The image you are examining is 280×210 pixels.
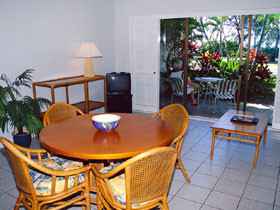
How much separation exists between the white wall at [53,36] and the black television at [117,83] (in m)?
→ 0.51

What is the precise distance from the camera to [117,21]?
579 centimetres

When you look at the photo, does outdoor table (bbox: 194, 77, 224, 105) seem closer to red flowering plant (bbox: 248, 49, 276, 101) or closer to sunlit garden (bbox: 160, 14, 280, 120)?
sunlit garden (bbox: 160, 14, 280, 120)

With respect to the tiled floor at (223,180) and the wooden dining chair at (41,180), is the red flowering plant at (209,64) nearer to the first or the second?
the tiled floor at (223,180)

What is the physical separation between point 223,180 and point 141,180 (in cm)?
152

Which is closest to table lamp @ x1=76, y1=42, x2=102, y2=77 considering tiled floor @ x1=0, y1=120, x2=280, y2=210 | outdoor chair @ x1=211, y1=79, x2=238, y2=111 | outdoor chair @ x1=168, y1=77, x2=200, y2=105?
outdoor chair @ x1=168, y1=77, x2=200, y2=105

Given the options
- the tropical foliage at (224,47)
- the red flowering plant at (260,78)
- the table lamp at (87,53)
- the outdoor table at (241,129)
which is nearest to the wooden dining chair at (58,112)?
the outdoor table at (241,129)

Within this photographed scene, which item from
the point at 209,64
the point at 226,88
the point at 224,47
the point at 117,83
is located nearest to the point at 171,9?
the point at 117,83

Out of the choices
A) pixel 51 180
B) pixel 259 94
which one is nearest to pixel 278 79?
pixel 259 94

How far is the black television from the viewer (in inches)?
200

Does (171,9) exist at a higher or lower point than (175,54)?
higher

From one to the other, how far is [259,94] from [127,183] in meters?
4.84

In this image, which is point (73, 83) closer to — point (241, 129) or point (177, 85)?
point (177, 85)

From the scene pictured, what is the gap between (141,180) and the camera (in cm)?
174

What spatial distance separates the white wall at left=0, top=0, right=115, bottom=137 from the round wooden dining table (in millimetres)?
1786
